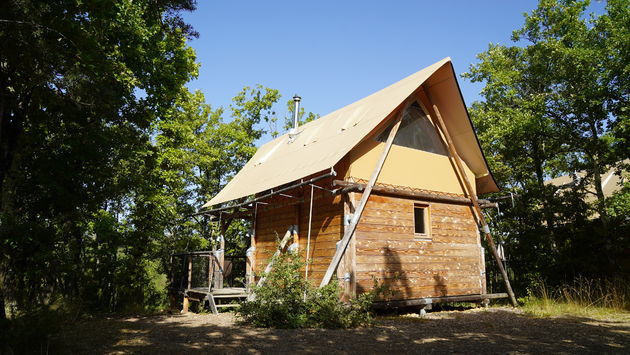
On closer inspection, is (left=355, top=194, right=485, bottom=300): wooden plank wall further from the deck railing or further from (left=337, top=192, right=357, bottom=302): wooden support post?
the deck railing

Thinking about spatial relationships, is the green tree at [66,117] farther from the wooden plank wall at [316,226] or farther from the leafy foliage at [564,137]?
the leafy foliage at [564,137]

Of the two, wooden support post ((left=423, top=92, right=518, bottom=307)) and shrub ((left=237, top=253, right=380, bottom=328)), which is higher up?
wooden support post ((left=423, top=92, right=518, bottom=307))

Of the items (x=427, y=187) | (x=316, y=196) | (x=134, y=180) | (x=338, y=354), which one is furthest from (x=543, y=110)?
(x=134, y=180)

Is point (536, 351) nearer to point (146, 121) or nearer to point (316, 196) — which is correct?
point (316, 196)

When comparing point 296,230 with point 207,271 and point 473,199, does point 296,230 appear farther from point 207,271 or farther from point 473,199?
point 207,271

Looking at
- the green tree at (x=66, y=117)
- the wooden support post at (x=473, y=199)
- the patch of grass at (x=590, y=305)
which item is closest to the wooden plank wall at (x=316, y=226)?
the wooden support post at (x=473, y=199)

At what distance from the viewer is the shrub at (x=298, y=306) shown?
823 cm

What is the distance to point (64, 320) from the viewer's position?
21.8ft

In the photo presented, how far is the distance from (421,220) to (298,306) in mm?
5094

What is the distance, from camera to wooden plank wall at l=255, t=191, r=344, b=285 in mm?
10508

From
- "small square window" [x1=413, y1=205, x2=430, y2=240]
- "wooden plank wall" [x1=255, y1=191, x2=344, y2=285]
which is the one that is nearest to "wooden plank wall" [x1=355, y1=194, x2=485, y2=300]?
"small square window" [x1=413, y1=205, x2=430, y2=240]

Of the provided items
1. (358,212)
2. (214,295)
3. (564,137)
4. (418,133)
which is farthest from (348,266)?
(564,137)

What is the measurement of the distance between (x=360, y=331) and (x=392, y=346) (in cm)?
154

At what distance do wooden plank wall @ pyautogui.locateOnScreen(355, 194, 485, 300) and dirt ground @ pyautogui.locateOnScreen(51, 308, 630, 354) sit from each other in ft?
4.59
